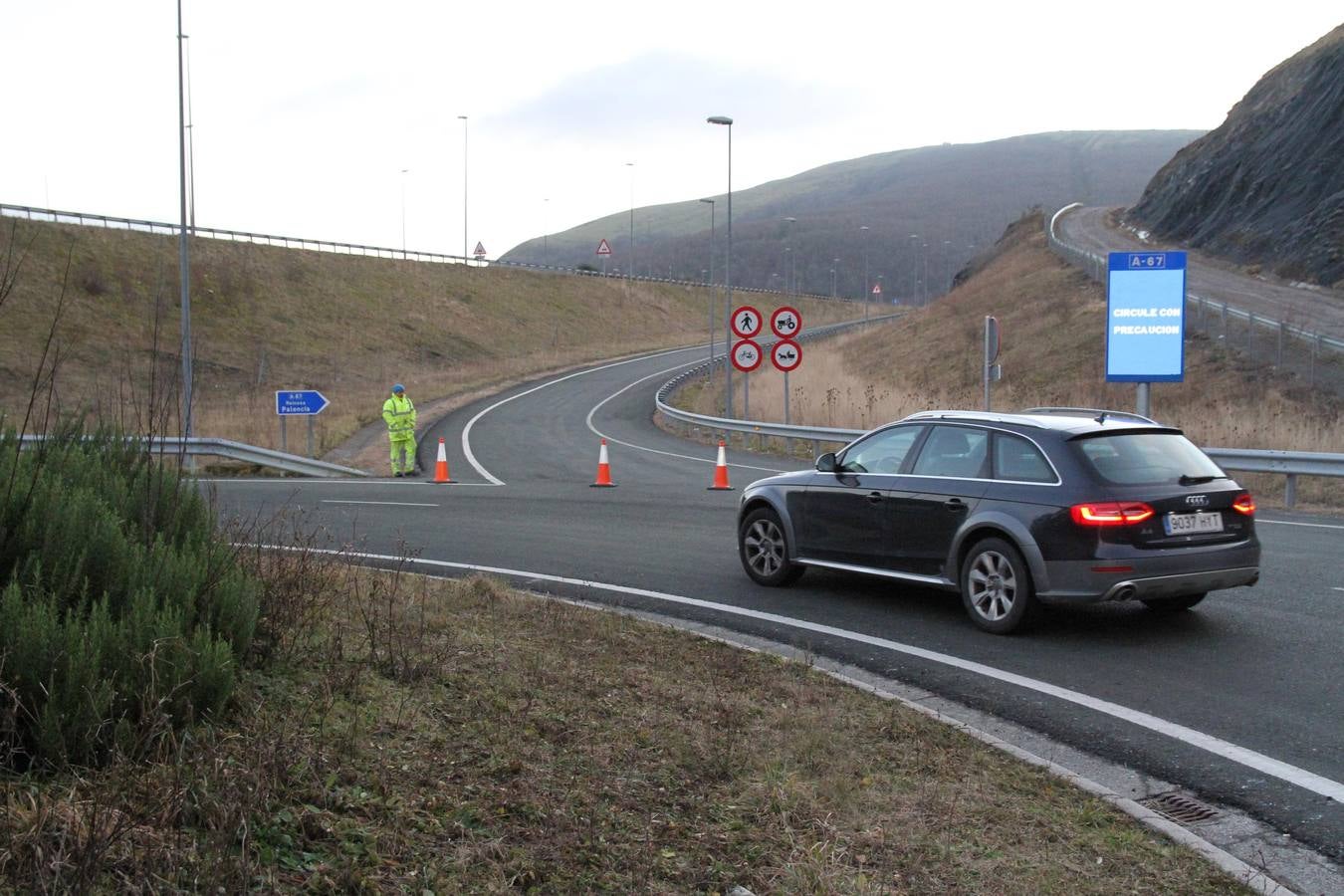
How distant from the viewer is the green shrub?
3.82 m

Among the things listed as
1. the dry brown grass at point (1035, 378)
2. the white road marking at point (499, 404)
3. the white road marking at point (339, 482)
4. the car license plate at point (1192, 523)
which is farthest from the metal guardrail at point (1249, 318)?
the car license plate at point (1192, 523)

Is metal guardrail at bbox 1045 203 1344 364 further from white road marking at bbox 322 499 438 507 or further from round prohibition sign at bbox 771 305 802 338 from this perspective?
white road marking at bbox 322 499 438 507

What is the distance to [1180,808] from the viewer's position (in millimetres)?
5098

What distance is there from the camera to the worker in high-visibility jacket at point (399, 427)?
2222 centimetres

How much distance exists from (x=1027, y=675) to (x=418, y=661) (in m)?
3.71

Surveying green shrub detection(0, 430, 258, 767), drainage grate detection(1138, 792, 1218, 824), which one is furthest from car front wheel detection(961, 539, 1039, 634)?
green shrub detection(0, 430, 258, 767)

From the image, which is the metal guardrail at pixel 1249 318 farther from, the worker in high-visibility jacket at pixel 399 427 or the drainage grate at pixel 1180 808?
the drainage grate at pixel 1180 808

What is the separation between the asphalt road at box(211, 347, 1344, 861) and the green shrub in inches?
151

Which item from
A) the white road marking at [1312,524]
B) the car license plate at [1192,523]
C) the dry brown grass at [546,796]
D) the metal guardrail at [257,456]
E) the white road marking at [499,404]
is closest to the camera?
the dry brown grass at [546,796]

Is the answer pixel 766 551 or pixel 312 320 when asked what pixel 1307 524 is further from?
pixel 312 320

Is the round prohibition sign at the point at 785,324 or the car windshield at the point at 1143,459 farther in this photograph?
the round prohibition sign at the point at 785,324

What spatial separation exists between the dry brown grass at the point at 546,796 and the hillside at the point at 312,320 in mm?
29217

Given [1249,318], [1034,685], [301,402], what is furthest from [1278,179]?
[1034,685]

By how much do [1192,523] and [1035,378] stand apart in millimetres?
29985
